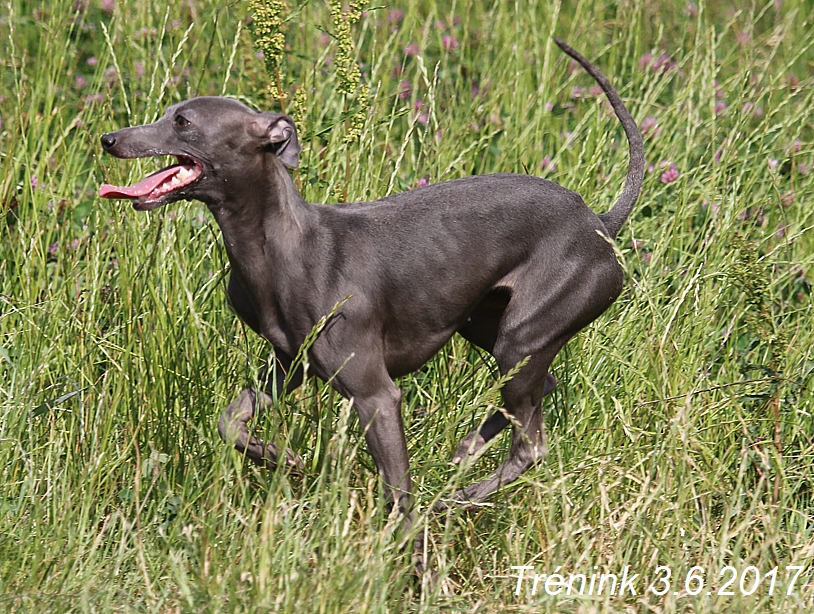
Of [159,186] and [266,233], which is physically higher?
[159,186]

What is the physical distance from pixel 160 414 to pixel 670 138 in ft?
9.18

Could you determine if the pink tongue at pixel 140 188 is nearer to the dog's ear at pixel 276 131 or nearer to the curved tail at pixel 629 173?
the dog's ear at pixel 276 131

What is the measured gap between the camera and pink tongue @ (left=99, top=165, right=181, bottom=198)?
3.49 m

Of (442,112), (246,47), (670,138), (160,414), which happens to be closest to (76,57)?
(246,47)

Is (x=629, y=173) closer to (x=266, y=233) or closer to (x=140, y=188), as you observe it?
(x=266, y=233)

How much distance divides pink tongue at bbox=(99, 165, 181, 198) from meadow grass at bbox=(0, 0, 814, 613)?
65 centimetres

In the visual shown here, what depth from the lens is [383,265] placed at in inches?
151

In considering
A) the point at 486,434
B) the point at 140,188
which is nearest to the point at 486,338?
the point at 486,434

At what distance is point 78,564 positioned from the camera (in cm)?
355

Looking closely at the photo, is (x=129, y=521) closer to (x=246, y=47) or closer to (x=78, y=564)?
(x=78, y=564)

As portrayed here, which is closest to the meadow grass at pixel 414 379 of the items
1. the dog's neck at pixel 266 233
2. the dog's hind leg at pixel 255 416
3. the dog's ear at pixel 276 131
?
the dog's hind leg at pixel 255 416

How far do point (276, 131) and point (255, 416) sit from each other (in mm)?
930

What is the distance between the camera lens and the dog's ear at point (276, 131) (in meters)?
3.66

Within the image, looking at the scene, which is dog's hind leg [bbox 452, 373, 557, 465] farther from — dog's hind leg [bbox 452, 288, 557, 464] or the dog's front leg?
the dog's front leg
